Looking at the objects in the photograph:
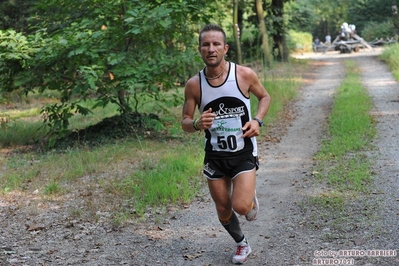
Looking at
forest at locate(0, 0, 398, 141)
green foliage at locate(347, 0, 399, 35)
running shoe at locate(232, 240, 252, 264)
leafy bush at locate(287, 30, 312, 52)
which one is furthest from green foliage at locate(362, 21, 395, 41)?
running shoe at locate(232, 240, 252, 264)

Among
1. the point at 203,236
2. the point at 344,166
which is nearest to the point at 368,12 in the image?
the point at 344,166

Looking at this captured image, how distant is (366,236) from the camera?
18.4ft

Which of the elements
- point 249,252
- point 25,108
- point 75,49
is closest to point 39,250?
point 249,252

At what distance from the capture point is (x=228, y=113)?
487 cm

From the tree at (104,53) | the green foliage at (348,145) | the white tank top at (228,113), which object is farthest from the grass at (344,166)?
the tree at (104,53)

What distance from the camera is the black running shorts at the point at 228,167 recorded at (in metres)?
4.94

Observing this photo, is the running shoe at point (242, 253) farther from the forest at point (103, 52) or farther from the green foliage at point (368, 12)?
the green foliage at point (368, 12)

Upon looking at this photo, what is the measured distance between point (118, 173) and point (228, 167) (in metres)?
4.39

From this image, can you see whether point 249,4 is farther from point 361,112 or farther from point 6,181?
point 6,181

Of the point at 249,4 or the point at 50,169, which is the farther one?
the point at 249,4

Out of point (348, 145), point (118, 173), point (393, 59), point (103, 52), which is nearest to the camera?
point (118, 173)

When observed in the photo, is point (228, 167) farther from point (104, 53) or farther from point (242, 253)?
point (104, 53)

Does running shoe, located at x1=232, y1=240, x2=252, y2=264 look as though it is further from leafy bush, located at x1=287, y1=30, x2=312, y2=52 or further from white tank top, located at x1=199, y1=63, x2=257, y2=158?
leafy bush, located at x1=287, y1=30, x2=312, y2=52

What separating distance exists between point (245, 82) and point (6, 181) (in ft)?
17.8
